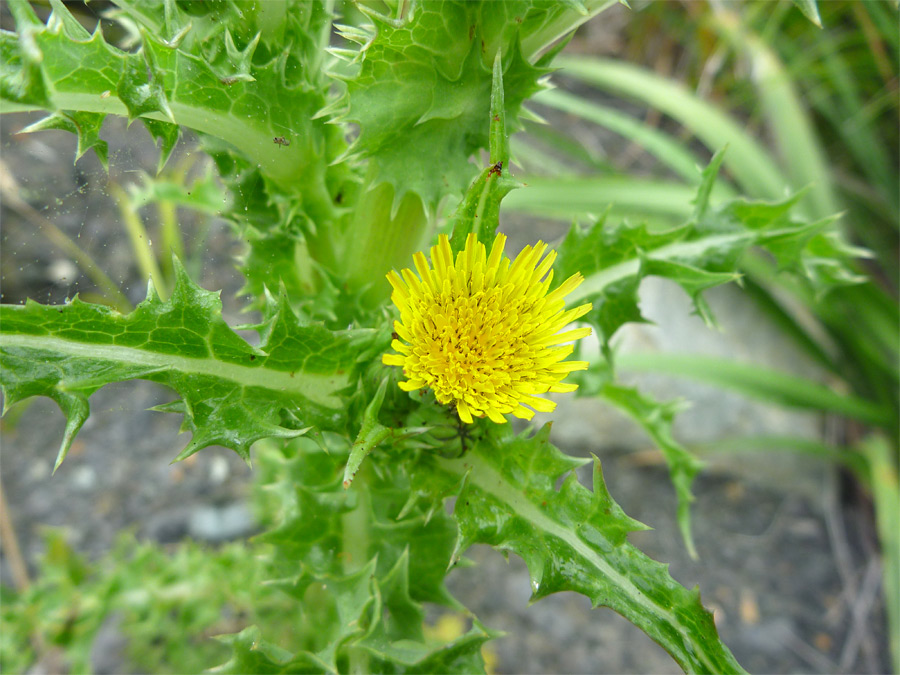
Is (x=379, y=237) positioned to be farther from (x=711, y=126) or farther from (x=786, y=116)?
(x=786, y=116)

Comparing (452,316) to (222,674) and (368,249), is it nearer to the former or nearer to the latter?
(368,249)

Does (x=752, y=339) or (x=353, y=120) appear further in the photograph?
(x=752, y=339)

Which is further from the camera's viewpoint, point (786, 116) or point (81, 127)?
point (786, 116)

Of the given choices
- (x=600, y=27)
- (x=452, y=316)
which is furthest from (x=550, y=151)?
(x=452, y=316)

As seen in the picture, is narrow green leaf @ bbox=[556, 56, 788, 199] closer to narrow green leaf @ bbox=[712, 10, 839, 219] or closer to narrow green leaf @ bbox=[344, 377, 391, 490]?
narrow green leaf @ bbox=[712, 10, 839, 219]

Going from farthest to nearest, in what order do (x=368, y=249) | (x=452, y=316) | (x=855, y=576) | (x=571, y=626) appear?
(x=855, y=576) → (x=571, y=626) → (x=368, y=249) → (x=452, y=316)

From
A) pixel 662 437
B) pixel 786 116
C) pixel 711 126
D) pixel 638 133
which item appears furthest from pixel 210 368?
pixel 786 116
